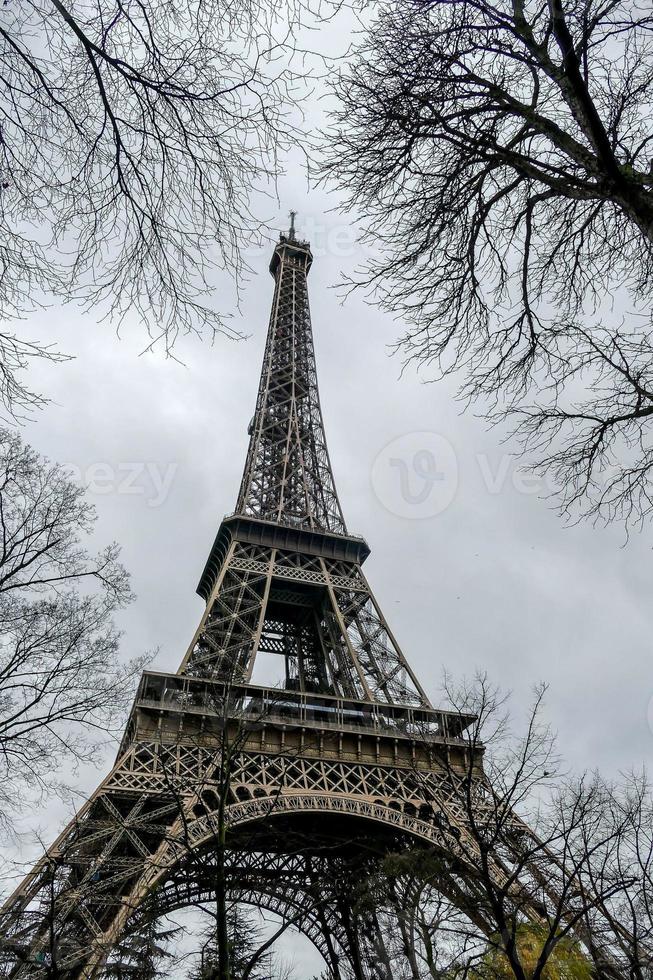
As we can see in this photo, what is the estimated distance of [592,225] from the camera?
26.0ft

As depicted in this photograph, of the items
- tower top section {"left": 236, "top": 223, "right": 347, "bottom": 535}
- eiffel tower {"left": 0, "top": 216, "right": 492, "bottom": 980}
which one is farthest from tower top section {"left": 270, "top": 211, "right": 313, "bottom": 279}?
eiffel tower {"left": 0, "top": 216, "right": 492, "bottom": 980}

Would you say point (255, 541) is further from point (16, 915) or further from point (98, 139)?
point (98, 139)

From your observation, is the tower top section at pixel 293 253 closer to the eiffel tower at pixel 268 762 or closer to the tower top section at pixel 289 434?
the tower top section at pixel 289 434

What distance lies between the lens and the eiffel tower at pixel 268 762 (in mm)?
15750

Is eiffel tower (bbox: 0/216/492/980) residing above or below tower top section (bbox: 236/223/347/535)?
below

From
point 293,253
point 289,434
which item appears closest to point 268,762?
point 289,434

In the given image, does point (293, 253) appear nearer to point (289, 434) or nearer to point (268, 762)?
point (289, 434)

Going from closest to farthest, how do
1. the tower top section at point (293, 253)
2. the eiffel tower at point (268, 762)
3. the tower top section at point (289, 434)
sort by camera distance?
the eiffel tower at point (268, 762), the tower top section at point (289, 434), the tower top section at point (293, 253)

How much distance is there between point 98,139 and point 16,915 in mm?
12562

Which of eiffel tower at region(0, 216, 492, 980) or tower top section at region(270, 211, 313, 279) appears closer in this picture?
eiffel tower at region(0, 216, 492, 980)

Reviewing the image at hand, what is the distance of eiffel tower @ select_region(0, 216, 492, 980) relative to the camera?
15.8 m

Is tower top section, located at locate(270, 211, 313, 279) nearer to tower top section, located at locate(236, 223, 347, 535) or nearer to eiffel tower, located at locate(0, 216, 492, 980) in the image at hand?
tower top section, located at locate(236, 223, 347, 535)

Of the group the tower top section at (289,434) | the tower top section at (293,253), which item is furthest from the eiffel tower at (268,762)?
the tower top section at (293,253)

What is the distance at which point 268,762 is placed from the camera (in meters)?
22.8
